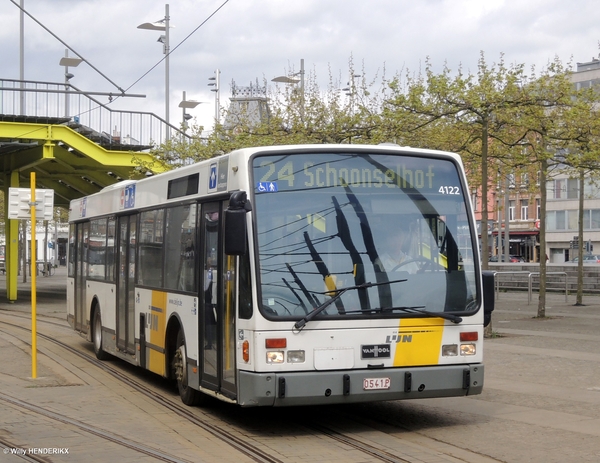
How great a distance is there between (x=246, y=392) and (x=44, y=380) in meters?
5.40

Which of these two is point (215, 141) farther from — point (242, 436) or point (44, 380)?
point (242, 436)

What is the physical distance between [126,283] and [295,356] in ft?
18.2

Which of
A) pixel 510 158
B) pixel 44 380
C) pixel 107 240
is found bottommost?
pixel 44 380

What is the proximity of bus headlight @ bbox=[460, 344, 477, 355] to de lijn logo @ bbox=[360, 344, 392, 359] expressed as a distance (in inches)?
30.4

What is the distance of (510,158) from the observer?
22.2m

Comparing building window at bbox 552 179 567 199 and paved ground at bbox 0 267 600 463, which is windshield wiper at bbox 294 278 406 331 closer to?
paved ground at bbox 0 267 600 463

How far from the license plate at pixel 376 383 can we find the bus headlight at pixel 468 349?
84 cm

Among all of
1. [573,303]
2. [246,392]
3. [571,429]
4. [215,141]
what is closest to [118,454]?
[246,392]

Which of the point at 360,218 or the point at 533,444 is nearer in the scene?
the point at 533,444

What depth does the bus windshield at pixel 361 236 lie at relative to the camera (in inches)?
342

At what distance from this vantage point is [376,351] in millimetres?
8797

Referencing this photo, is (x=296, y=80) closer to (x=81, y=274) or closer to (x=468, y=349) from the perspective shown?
(x=81, y=274)

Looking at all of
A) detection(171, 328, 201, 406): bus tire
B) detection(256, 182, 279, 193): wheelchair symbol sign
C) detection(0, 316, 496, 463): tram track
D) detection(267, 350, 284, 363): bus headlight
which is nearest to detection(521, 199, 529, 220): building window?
detection(0, 316, 496, 463): tram track

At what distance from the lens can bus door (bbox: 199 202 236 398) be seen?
29.5 ft
